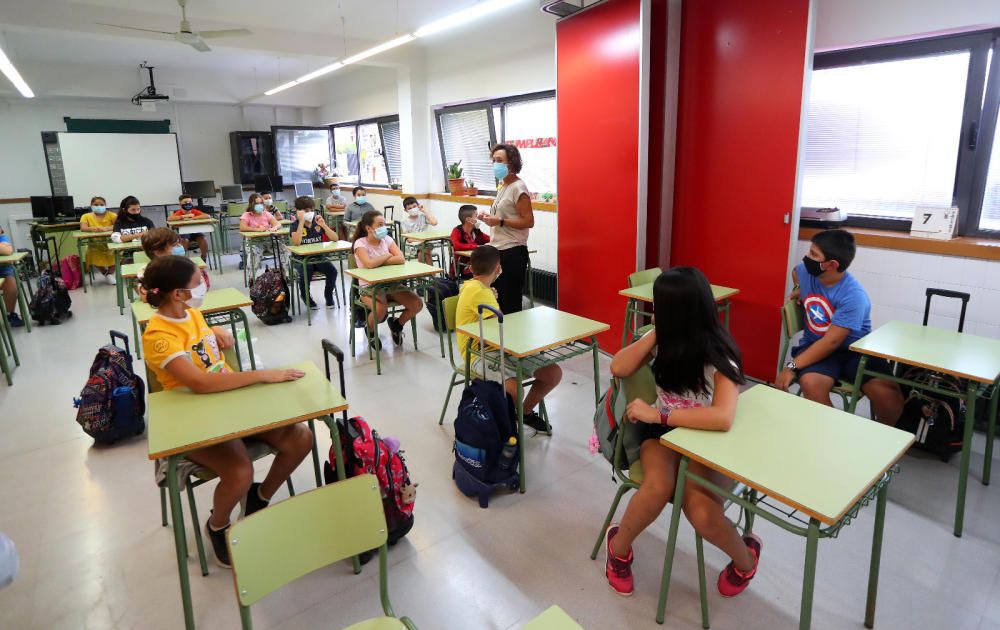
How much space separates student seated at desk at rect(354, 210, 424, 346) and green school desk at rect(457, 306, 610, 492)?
1.78 m

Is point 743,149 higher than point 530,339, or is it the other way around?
point 743,149

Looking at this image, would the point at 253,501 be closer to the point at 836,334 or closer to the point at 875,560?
the point at 875,560

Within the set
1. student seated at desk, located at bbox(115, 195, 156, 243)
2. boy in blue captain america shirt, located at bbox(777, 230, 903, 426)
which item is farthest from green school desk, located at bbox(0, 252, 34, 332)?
boy in blue captain america shirt, located at bbox(777, 230, 903, 426)

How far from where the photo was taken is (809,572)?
1.48 meters

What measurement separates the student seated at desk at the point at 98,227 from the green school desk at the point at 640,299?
6.80 metres

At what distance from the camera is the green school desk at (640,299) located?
11.9 feet

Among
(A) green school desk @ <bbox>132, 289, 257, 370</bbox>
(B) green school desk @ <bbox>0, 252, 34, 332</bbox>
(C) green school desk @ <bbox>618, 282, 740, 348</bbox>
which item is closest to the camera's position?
(A) green school desk @ <bbox>132, 289, 257, 370</bbox>

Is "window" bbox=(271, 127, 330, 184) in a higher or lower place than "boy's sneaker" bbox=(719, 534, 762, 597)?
higher

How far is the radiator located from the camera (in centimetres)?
624

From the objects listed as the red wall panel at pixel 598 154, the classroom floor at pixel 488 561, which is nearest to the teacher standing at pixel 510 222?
the red wall panel at pixel 598 154

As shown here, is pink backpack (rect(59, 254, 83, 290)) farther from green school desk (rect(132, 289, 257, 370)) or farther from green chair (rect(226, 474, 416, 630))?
green chair (rect(226, 474, 416, 630))

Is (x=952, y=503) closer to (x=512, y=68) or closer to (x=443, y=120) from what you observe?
(x=512, y=68)

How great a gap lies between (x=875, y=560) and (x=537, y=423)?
179 centimetres

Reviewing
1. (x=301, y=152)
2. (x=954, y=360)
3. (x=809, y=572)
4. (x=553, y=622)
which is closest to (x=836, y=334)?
(x=954, y=360)
